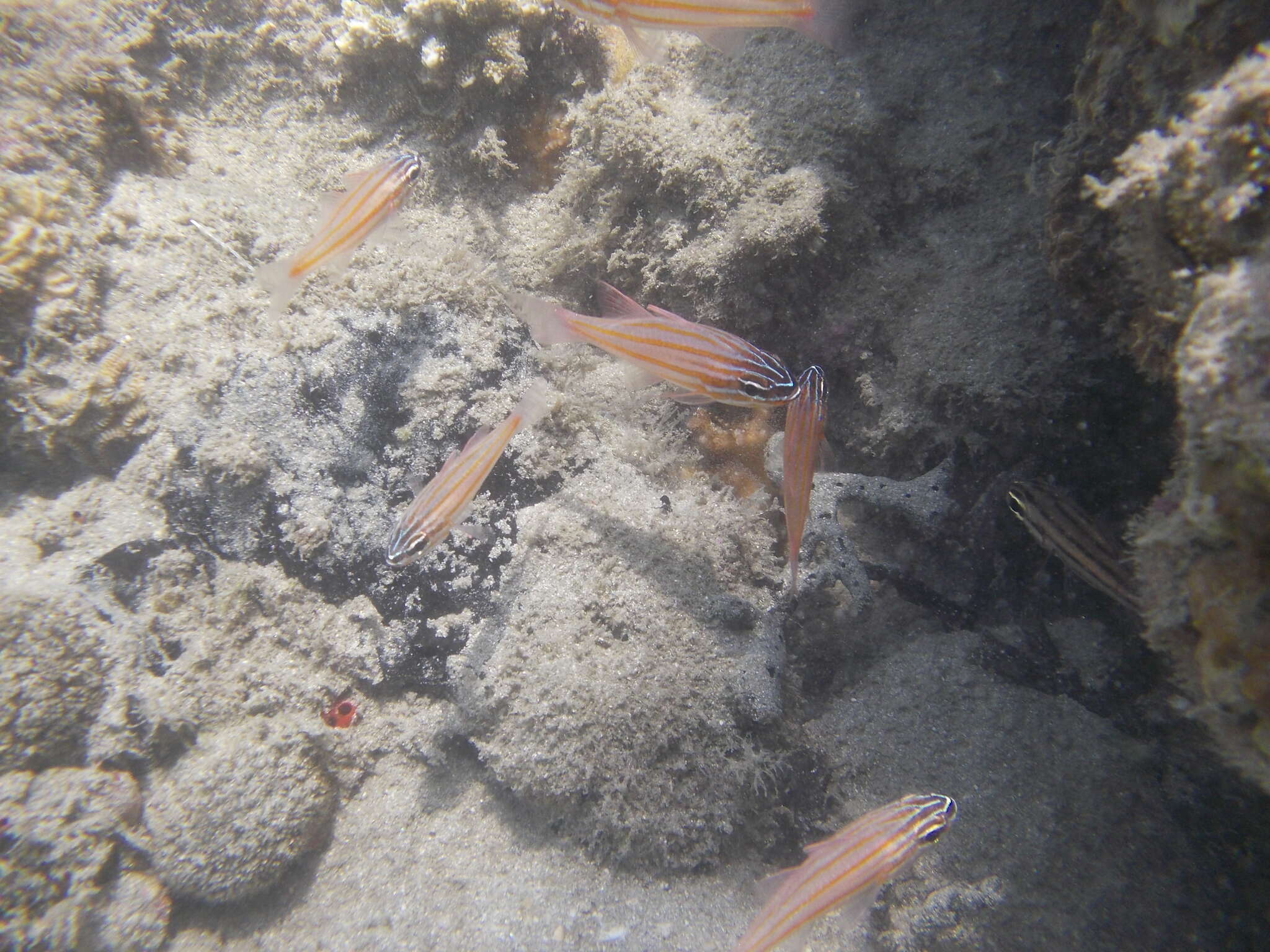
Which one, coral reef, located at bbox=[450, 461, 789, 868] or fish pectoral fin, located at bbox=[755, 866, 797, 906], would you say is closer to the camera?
fish pectoral fin, located at bbox=[755, 866, 797, 906]

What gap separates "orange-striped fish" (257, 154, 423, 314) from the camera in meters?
2.93

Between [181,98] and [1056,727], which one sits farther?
[181,98]

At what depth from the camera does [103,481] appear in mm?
3869

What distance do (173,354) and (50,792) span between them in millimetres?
2822

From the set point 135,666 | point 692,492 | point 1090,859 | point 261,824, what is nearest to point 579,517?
point 692,492

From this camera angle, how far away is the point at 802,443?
2740 mm

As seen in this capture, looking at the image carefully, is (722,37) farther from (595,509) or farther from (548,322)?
(595,509)

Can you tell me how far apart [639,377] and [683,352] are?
0.45 meters

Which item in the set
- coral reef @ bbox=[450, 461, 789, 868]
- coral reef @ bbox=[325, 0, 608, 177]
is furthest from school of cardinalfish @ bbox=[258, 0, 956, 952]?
coral reef @ bbox=[325, 0, 608, 177]

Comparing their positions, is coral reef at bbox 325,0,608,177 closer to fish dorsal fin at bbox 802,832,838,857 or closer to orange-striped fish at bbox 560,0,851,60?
orange-striped fish at bbox 560,0,851,60

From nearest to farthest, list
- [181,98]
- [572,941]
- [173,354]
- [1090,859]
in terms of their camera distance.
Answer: [1090,859] < [572,941] < [173,354] < [181,98]

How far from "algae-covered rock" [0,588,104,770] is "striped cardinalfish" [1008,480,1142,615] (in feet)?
18.9

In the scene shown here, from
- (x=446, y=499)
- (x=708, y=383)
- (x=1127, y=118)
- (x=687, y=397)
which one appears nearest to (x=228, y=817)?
(x=446, y=499)

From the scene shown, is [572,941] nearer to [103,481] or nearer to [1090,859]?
[1090,859]
